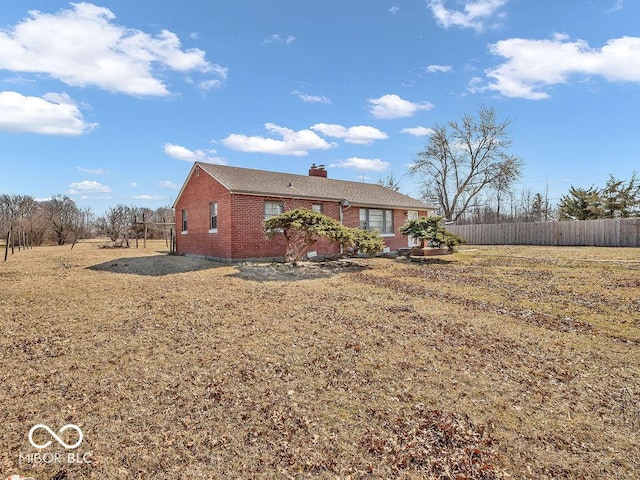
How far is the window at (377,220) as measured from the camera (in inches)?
732

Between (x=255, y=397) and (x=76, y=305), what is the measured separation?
5521mm

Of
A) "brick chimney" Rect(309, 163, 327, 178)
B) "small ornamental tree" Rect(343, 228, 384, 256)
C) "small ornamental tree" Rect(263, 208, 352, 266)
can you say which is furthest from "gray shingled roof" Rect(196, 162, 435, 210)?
"small ornamental tree" Rect(343, 228, 384, 256)

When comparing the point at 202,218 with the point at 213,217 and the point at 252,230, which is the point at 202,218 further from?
the point at 252,230

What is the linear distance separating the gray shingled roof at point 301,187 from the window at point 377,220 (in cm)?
51

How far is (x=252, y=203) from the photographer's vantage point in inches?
566

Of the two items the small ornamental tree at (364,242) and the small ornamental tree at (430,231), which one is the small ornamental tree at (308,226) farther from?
the small ornamental tree at (430,231)

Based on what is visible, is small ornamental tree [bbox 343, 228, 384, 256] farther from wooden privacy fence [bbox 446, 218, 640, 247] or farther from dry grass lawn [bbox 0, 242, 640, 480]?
wooden privacy fence [bbox 446, 218, 640, 247]

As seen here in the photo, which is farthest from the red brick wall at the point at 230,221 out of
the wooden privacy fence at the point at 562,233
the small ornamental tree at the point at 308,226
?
the wooden privacy fence at the point at 562,233

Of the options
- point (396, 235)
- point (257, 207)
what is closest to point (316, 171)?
point (396, 235)

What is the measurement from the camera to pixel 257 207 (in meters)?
14.6

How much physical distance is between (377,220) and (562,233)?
1372cm

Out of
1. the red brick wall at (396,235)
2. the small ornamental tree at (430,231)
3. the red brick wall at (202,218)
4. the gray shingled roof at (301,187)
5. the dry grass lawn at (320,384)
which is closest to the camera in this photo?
the dry grass lawn at (320,384)

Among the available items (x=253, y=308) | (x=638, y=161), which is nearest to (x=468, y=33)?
(x=253, y=308)

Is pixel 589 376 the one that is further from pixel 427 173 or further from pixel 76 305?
pixel 427 173
